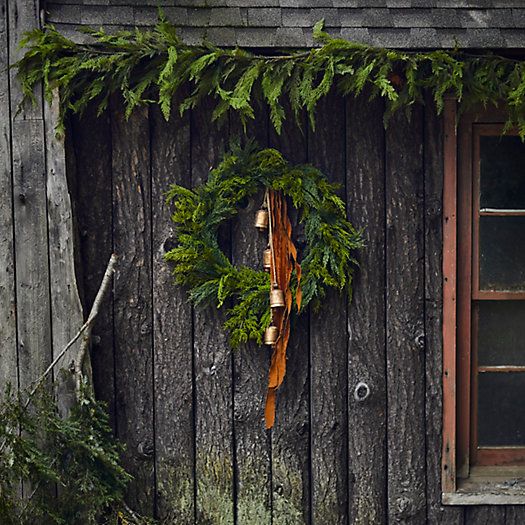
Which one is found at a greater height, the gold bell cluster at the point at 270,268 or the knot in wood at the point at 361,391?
the gold bell cluster at the point at 270,268

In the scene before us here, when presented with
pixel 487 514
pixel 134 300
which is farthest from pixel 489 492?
pixel 134 300

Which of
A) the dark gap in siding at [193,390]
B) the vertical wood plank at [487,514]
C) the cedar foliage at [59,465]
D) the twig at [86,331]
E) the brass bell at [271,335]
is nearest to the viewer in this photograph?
the cedar foliage at [59,465]

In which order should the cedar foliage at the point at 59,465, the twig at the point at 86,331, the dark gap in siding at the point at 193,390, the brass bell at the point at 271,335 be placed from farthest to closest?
the dark gap in siding at the point at 193,390 < the brass bell at the point at 271,335 < the twig at the point at 86,331 < the cedar foliage at the point at 59,465

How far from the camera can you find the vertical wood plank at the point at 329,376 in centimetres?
387

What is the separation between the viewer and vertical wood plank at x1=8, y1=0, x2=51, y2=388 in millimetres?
3701

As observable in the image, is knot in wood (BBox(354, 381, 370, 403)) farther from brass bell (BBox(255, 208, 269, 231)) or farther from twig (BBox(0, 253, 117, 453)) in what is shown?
twig (BBox(0, 253, 117, 453))

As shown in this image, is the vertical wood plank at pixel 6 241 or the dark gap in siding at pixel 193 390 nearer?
the vertical wood plank at pixel 6 241

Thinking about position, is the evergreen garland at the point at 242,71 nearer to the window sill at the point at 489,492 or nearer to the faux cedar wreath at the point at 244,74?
the faux cedar wreath at the point at 244,74

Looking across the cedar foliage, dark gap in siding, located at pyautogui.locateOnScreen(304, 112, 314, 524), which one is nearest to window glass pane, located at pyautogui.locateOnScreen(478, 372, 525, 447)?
dark gap in siding, located at pyautogui.locateOnScreen(304, 112, 314, 524)

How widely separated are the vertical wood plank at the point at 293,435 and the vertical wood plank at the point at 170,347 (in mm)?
393

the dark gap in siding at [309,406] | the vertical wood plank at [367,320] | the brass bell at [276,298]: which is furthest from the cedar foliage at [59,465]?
the vertical wood plank at [367,320]

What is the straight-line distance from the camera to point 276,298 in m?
3.71

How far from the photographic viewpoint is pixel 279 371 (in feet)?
12.5

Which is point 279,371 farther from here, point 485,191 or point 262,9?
point 262,9
